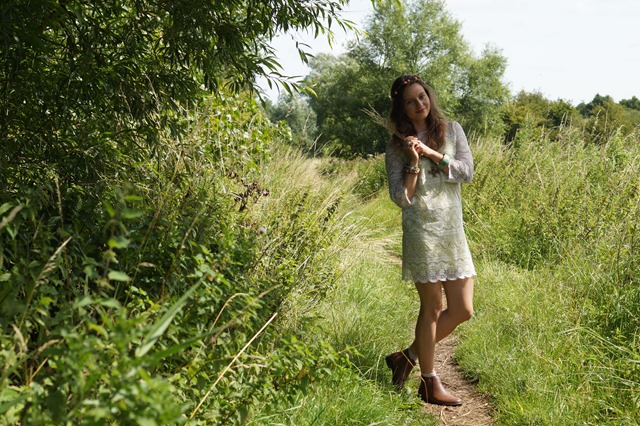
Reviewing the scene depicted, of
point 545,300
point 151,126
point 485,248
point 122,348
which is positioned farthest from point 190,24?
point 485,248

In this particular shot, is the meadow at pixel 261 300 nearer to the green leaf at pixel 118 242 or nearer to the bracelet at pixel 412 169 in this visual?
the green leaf at pixel 118 242

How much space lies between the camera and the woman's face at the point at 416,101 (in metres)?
4.14

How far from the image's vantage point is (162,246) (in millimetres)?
3041

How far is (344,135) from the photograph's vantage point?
39.0 m

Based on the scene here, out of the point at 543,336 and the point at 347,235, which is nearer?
the point at 543,336

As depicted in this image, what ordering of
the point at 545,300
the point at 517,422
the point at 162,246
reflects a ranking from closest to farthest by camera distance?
the point at 162,246, the point at 517,422, the point at 545,300

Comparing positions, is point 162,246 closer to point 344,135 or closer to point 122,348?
point 122,348

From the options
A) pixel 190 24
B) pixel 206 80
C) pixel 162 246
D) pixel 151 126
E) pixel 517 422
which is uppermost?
pixel 190 24

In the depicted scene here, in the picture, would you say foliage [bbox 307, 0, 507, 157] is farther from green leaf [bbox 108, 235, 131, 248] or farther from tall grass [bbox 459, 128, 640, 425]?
green leaf [bbox 108, 235, 131, 248]

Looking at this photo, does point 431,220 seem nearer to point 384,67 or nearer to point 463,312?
point 463,312

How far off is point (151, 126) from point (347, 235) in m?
2.96

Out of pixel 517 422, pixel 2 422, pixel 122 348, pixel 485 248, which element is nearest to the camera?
pixel 122 348

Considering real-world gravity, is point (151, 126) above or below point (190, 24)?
below

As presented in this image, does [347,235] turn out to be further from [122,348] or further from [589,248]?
[122,348]
